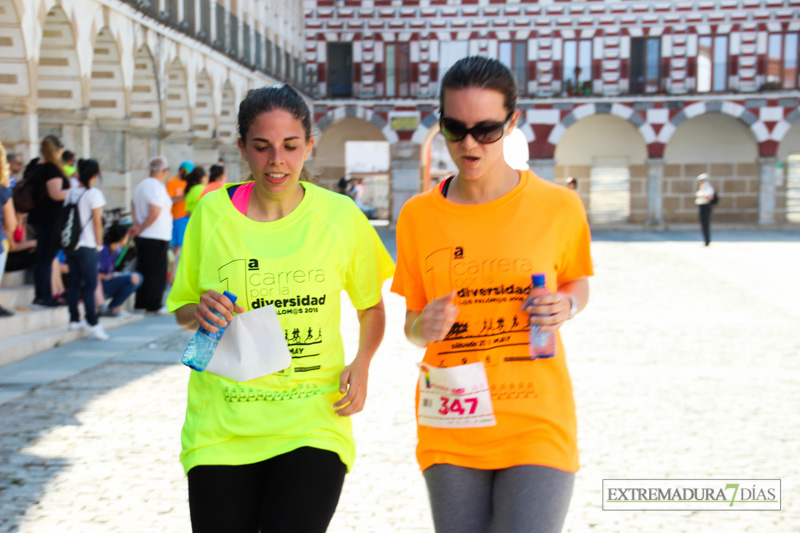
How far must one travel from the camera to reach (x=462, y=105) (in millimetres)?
2941

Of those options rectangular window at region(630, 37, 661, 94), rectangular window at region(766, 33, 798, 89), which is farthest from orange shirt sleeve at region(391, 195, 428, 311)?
rectangular window at region(766, 33, 798, 89)

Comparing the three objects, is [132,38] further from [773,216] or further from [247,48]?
[773,216]

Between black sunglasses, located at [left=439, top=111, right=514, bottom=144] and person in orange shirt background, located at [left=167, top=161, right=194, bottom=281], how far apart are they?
11.8 metres

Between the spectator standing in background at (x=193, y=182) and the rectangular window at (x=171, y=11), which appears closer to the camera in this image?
the spectator standing in background at (x=193, y=182)

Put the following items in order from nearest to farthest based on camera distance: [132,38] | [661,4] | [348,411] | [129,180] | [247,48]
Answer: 1. [348,411]
2. [129,180]
3. [132,38]
4. [247,48]
5. [661,4]

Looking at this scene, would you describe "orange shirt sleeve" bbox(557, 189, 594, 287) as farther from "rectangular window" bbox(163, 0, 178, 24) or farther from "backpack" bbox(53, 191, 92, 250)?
"rectangular window" bbox(163, 0, 178, 24)

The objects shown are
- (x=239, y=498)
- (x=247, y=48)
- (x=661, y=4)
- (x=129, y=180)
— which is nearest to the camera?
(x=239, y=498)

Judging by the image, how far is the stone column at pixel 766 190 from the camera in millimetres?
40000

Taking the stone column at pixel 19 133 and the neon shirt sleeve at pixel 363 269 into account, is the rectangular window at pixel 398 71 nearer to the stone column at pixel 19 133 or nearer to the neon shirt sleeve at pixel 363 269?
the stone column at pixel 19 133

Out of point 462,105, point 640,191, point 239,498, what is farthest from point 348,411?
point 640,191

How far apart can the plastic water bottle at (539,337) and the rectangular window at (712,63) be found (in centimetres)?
3948

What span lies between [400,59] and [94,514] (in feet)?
120

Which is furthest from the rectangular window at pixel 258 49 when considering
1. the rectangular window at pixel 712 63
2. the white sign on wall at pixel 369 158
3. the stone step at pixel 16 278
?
the stone step at pixel 16 278

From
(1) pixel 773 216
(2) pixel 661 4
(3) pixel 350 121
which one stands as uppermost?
(2) pixel 661 4
